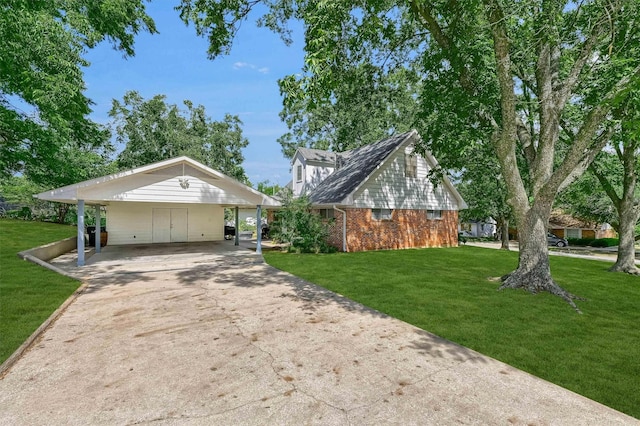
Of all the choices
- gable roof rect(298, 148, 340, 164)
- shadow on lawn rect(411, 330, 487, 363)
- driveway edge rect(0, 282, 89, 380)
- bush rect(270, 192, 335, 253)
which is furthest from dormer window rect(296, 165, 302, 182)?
shadow on lawn rect(411, 330, 487, 363)

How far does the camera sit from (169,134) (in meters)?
30.2

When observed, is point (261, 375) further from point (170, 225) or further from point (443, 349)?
point (170, 225)

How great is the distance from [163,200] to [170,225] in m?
7.95

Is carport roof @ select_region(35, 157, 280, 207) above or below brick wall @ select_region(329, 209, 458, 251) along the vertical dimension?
above

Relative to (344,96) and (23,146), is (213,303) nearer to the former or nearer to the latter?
(344,96)

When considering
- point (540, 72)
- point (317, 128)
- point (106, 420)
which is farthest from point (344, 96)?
point (317, 128)

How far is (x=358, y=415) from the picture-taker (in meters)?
3.05

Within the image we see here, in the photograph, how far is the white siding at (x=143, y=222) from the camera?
1845 centimetres

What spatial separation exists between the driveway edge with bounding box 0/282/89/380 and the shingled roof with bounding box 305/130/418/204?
11964 millimetres

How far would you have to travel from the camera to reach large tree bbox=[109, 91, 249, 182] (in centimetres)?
2955

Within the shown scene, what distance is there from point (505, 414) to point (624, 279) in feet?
38.5

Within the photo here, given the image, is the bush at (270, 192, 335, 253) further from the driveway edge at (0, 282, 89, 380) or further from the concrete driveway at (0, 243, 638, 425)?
the driveway edge at (0, 282, 89, 380)

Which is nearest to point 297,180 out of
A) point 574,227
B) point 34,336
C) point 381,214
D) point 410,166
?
point 381,214

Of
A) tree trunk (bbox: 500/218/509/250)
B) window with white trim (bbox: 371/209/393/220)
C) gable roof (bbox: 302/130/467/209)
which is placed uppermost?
gable roof (bbox: 302/130/467/209)
